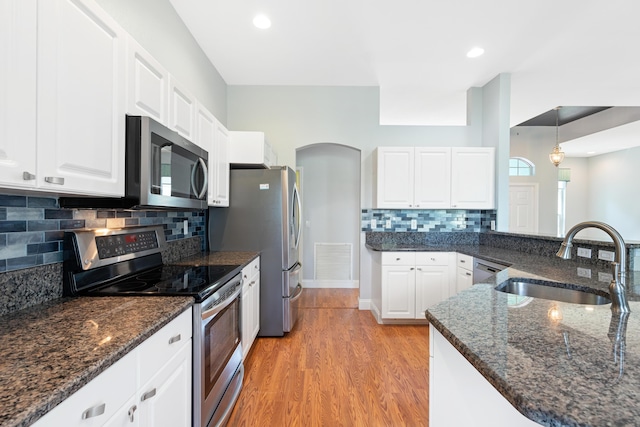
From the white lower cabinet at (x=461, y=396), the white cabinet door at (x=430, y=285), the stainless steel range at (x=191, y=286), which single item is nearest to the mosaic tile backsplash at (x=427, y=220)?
the white cabinet door at (x=430, y=285)

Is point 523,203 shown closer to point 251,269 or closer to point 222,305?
point 251,269

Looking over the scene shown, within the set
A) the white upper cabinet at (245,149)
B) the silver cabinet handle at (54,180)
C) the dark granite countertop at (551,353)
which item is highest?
the white upper cabinet at (245,149)

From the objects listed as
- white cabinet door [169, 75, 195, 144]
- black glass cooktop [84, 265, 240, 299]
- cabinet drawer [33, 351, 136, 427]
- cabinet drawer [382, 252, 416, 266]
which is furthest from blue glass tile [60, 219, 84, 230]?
cabinet drawer [382, 252, 416, 266]

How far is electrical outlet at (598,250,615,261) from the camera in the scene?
5.95 feet

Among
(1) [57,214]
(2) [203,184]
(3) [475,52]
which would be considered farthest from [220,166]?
(3) [475,52]

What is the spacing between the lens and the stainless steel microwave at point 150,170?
50.3 inches

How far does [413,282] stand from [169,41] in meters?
3.15

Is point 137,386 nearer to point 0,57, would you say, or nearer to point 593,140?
point 0,57

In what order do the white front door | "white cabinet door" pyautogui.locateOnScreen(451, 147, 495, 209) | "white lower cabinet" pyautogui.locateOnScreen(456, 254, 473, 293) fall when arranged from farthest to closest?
the white front door
"white cabinet door" pyautogui.locateOnScreen(451, 147, 495, 209)
"white lower cabinet" pyautogui.locateOnScreen(456, 254, 473, 293)

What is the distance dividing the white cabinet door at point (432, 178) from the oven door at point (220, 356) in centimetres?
235

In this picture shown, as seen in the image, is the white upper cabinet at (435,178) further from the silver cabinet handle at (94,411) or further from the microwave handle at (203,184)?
the silver cabinet handle at (94,411)

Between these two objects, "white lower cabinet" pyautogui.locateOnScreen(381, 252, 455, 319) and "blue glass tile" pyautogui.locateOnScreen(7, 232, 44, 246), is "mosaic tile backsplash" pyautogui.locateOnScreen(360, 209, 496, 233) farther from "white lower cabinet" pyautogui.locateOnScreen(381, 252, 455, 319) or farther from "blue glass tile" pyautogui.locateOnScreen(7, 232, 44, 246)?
"blue glass tile" pyautogui.locateOnScreen(7, 232, 44, 246)

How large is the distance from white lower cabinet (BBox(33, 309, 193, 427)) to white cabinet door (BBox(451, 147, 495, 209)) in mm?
3111

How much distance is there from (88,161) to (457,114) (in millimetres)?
4830
